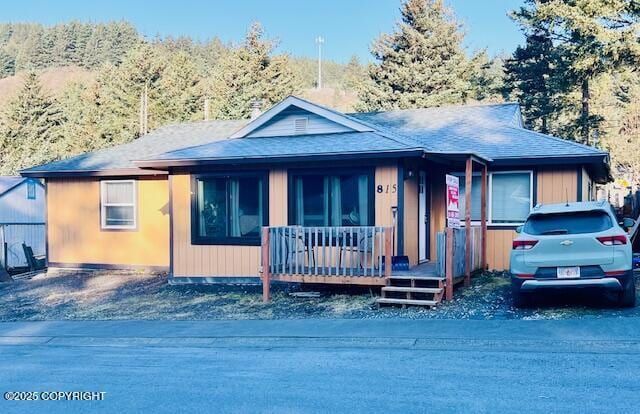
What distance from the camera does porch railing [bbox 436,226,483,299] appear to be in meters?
11.1

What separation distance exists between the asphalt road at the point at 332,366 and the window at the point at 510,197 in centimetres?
555

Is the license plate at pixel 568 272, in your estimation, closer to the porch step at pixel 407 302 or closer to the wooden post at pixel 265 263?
the porch step at pixel 407 302

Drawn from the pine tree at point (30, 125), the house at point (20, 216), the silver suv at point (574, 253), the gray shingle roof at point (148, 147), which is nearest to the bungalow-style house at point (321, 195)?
the gray shingle roof at point (148, 147)

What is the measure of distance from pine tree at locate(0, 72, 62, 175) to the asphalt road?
41.4 meters

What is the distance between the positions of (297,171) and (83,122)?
39262 millimetres

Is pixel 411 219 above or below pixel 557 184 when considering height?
below

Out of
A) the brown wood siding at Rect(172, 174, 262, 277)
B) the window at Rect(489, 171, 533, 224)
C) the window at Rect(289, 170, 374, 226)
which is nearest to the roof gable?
the window at Rect(289, 170, 374, 226)

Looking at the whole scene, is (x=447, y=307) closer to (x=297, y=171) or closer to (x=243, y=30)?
(x=297, y=171)

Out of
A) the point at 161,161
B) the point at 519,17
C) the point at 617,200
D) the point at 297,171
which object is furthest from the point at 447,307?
the point at 617,200

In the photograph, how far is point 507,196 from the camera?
1446 centimetres

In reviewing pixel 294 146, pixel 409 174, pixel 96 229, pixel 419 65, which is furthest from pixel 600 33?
pixel 419 65

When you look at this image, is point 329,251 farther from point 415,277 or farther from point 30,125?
point 30,125

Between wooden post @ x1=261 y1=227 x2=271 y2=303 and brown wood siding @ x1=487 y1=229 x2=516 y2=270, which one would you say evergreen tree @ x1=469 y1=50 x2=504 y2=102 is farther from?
wooden post @ x1=261 y1=227 x2=271 y2=303

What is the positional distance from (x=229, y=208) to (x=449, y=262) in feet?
17.7
